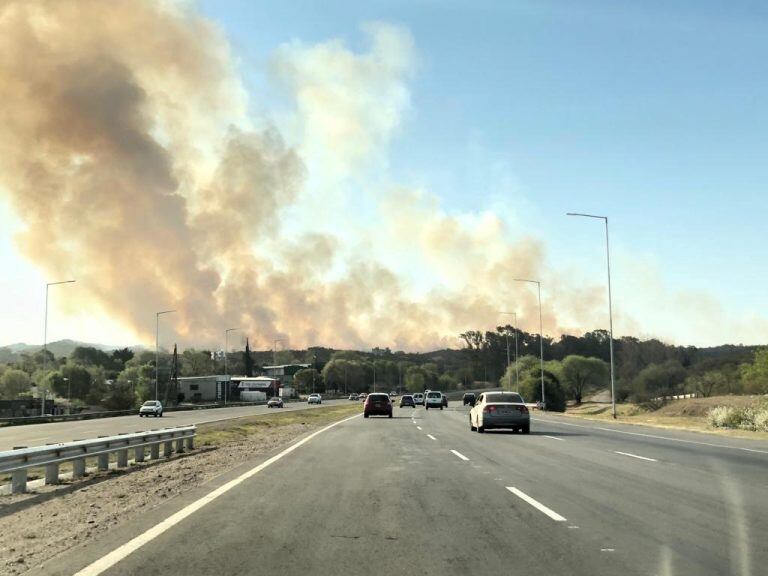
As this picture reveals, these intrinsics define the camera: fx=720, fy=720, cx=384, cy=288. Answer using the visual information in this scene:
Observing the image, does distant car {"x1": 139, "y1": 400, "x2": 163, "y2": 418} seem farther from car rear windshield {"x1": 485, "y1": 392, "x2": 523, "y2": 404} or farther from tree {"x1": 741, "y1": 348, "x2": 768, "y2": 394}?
tree {"x1": 741, "y1": 348, "x2": 768, "y2": 394}

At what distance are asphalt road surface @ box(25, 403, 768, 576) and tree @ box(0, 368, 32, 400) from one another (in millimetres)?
141071

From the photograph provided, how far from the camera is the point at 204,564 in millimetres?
6812

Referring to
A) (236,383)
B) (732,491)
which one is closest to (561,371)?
(236,383)

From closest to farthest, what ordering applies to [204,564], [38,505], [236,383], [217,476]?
[204,564]
[38,505]
[217,476]
[236,383]

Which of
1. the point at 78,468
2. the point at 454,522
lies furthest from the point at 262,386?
the point at 454,522

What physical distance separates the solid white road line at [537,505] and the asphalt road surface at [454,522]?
0.05 m

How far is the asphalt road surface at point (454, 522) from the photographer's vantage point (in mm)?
6852

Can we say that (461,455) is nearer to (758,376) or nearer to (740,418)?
(740,418)

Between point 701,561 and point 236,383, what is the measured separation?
540ft

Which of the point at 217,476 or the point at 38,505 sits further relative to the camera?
the point at 217,476

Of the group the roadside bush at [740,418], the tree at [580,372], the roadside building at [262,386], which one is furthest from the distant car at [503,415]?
the roadside building at [262,386]

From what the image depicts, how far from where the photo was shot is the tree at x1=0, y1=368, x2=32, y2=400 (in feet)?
455

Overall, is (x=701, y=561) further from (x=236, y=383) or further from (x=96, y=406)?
(x=236, y=383)

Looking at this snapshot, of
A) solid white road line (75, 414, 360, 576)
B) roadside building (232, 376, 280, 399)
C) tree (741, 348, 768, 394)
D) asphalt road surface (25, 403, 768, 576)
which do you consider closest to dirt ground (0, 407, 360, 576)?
asphalt road surface (25, 403, 768, 576)
